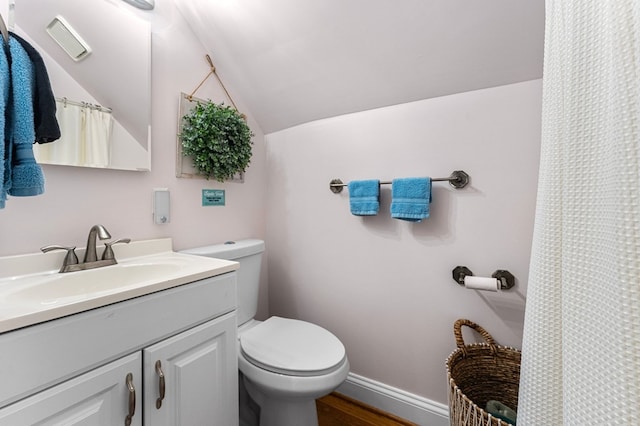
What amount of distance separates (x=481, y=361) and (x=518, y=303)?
0.90 ft

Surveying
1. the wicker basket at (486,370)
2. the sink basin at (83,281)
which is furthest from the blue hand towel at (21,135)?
the wicker basket at (486,370)

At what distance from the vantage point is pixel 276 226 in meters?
1.77

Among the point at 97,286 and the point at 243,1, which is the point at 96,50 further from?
the point at 97,286

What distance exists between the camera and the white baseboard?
4.08 ft

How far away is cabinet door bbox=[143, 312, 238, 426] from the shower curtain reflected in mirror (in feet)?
2.43

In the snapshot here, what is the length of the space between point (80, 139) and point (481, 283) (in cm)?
161

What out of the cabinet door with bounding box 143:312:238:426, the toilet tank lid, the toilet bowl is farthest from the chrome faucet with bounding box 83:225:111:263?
the toilet bowl

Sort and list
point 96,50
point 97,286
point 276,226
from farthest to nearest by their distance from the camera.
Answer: point 276,226, point 96,50, point 97,286

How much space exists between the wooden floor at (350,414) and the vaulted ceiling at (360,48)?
155cm

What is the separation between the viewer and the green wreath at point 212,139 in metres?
1.29

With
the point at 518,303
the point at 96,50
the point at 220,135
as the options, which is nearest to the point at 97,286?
the point at 220,135

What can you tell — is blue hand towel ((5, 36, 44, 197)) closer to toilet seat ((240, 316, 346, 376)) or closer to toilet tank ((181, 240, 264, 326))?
toilet tank ((181, 240, 264, 326))

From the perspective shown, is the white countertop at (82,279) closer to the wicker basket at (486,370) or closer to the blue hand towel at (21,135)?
the blue hand towel at (21,135)

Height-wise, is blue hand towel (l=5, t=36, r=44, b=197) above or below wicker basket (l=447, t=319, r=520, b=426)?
above
